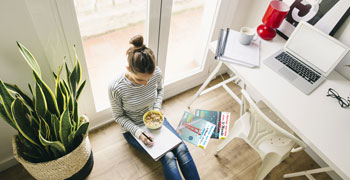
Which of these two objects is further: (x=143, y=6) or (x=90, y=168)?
(x=90, y=168)

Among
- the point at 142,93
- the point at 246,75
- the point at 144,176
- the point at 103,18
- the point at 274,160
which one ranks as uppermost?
the point at 103,18

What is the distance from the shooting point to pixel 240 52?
1.59 metres

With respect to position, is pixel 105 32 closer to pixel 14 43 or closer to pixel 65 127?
pixel 14 43

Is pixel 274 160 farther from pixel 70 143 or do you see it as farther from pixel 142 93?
pixel 70 143

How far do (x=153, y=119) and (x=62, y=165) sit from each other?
584mm

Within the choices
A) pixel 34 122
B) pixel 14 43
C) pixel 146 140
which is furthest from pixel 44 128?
pixel 146 140

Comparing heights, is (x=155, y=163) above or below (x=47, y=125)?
below

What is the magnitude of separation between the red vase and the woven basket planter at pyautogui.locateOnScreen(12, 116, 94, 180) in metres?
1.38

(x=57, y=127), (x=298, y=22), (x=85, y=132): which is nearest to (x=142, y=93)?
(x=85, y=132)

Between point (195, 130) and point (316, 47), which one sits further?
point (195, 130)

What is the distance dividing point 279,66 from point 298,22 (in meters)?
0.38

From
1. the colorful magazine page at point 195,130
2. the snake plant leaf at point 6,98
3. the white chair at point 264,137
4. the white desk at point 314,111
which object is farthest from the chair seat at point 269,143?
the snake plant leaf at point 6,98

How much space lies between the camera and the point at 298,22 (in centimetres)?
166

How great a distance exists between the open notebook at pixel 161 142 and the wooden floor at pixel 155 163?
0.35 metres
